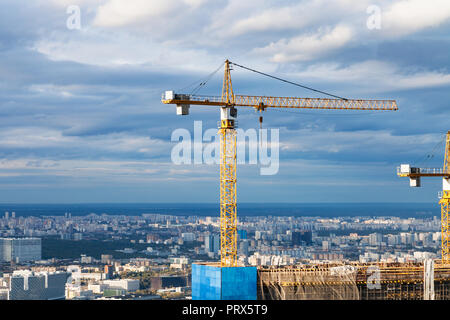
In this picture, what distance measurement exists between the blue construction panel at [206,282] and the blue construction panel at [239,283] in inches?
18.4

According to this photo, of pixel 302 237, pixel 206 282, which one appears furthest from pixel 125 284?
pixel 302 237

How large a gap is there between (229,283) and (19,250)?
95.9 meters

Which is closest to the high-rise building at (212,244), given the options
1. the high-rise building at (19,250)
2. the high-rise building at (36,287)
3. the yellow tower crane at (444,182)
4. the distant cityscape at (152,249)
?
the distant cityscape at (152,249)

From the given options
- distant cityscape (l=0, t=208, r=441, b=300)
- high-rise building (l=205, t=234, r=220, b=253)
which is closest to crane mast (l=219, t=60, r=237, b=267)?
distant cityscape (l=0, t=208, r=441, b=300)

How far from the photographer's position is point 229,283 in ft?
139

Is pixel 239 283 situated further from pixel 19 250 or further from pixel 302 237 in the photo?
pixel 302 237

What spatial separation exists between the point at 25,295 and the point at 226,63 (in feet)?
159

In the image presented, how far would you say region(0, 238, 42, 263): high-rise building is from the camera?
12562cm

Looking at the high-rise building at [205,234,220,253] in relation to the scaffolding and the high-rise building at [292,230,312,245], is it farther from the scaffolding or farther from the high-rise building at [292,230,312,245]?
the scaffolding

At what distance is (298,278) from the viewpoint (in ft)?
146

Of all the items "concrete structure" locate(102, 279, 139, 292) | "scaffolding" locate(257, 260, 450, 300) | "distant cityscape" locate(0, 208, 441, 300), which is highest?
"scaffolding" locate(257, 260, 450, 300)

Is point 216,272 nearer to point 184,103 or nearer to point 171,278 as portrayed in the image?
point 184,103

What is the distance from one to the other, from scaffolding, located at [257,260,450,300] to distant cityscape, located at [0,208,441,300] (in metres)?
25.0
